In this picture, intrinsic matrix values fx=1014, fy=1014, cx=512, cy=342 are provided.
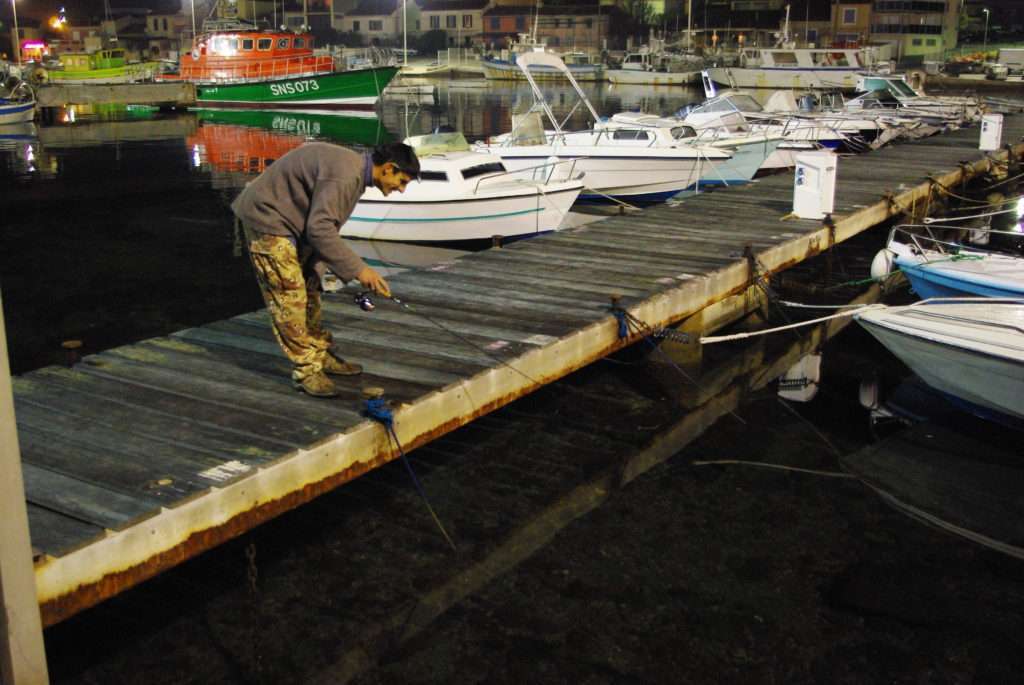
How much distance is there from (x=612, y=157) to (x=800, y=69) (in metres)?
44.9

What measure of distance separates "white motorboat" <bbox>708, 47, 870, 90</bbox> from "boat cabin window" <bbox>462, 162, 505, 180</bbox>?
43838mm

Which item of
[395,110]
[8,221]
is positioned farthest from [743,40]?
[8,221]

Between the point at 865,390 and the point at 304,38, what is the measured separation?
45.0 metres

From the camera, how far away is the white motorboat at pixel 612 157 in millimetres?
19203

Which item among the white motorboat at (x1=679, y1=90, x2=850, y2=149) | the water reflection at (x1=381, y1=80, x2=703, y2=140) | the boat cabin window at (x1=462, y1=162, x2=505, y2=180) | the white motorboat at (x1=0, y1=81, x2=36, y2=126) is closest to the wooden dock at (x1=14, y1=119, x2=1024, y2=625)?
the boat cabin window at (x1=462, y1=162, x2=505, y2=180)

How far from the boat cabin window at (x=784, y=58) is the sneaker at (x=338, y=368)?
58.2m

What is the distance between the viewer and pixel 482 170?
1605 cm

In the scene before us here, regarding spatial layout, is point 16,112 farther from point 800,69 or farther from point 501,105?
point 800,69

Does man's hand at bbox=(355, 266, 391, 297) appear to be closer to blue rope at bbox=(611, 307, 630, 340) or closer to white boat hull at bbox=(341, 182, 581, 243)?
blue rope at bbox=(611, 307, 630, 340)

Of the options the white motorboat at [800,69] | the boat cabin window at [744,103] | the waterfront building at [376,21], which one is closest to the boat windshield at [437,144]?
the boat cabin window at [744,103]

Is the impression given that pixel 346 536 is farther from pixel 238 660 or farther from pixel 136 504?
pixel 136 504

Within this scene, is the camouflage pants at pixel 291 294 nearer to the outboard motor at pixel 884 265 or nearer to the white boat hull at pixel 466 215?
the outboard motor at pixel 884 265

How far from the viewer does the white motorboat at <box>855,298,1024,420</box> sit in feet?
27.2

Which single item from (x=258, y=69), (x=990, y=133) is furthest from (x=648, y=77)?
(x=990, y=133)
